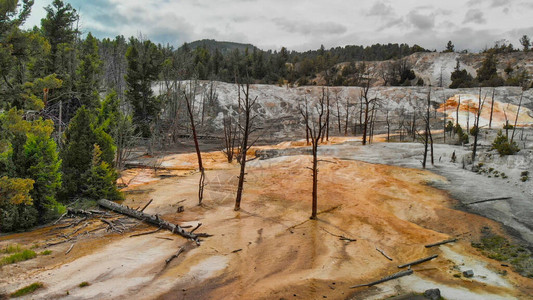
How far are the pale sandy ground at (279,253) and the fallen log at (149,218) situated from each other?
1.13ft

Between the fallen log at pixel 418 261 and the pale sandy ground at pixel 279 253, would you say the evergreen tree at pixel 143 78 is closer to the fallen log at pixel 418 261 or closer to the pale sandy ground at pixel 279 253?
the pale sandy ground at pixel 279 253

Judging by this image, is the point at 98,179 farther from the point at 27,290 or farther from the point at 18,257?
the point at 27,290

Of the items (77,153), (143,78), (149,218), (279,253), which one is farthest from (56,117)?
(143,78)

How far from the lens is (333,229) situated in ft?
53.2

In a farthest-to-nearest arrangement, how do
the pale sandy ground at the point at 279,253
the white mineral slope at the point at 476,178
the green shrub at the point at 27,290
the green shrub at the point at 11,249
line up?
the white mineral slope at the point at 476,178
the green shrub at the point at 11,249
the pale sandy ground at the point at 279,253
the green shrub at the point at 27,290

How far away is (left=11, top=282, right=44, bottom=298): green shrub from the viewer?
9.27 metres

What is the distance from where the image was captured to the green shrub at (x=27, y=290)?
9273 millimetres

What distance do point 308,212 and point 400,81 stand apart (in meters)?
81.4

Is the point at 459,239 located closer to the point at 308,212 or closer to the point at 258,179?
the point at 308,212

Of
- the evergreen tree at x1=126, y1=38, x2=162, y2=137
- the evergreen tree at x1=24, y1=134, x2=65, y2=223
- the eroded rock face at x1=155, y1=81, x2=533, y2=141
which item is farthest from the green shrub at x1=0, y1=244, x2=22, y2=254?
the eroded rock face at x1=155, y1=81, x2=533, y2=141

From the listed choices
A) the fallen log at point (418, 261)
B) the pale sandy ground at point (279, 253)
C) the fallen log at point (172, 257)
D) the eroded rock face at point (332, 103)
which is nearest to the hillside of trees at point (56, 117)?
the pale sandy ground at point (279, 253)

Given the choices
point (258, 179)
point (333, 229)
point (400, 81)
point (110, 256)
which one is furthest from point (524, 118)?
point (110, 256)

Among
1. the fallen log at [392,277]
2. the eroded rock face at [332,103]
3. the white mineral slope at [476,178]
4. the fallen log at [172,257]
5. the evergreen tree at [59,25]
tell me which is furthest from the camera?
the eroded rock face at [332,103]

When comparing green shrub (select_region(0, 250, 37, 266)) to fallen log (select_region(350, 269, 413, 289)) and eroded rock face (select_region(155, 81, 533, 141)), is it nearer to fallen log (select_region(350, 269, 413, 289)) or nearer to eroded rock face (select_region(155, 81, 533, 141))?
fallen log (select_region(350, 269, 413, 289))
